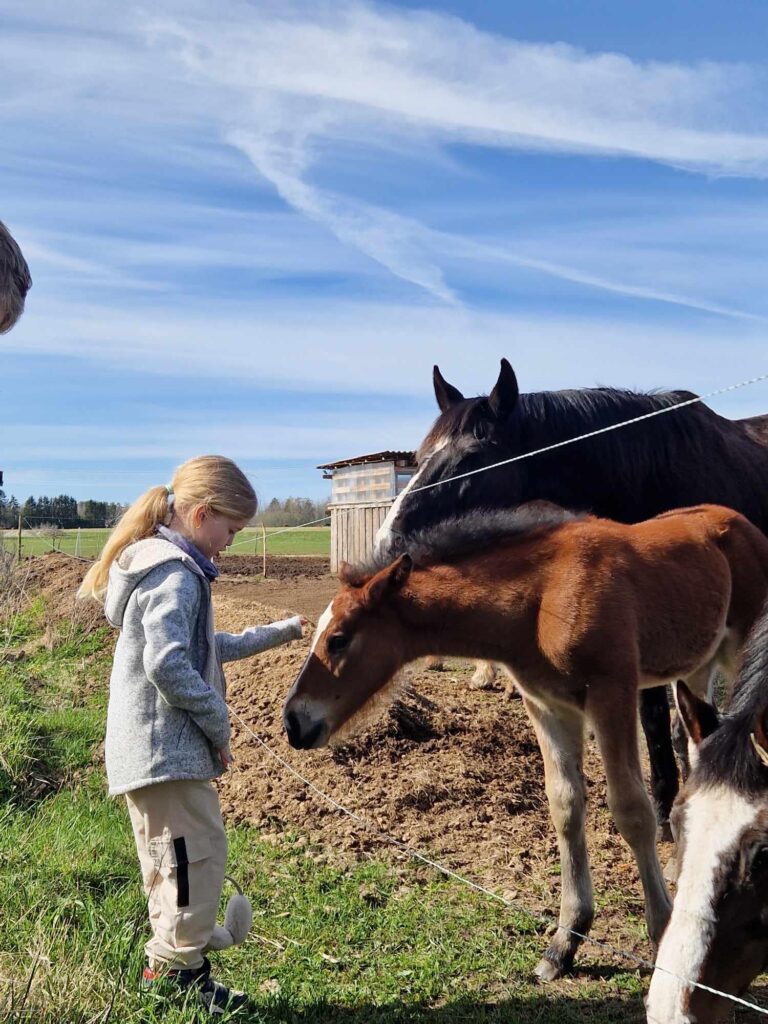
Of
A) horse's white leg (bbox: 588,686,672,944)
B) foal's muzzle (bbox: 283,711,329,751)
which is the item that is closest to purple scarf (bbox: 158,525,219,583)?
foal's muzzle (bbox: 283,711,329,751)

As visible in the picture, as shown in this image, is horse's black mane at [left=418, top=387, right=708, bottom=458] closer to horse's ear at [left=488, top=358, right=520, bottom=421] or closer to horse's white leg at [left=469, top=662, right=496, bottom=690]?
horse's ear at [left=488, top=358, right=520, bottom=421]

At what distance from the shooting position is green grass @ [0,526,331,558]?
76.4ft

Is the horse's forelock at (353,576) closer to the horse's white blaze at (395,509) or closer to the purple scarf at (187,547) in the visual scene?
the horse's white blaze at (395,509)

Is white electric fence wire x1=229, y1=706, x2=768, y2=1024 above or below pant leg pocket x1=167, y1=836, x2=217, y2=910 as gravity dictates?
below

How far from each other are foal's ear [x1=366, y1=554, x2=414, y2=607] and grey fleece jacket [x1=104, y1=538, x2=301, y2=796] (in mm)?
1051

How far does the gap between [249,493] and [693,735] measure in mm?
2079

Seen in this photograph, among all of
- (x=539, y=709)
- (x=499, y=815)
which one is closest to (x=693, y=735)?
(x=539, y=709)

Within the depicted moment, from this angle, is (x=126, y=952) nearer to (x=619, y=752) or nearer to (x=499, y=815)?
(x=619, y=752)

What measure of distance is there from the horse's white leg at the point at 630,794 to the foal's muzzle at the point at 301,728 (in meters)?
1.38

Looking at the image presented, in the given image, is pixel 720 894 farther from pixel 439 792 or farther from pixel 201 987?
pixel 439 792

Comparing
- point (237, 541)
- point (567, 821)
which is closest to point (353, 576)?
point (567, 821)

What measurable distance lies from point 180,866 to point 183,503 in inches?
58.5

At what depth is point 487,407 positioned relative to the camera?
20.8ft

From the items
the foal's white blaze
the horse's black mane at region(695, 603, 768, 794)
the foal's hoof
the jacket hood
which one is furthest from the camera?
the foal's hoof
